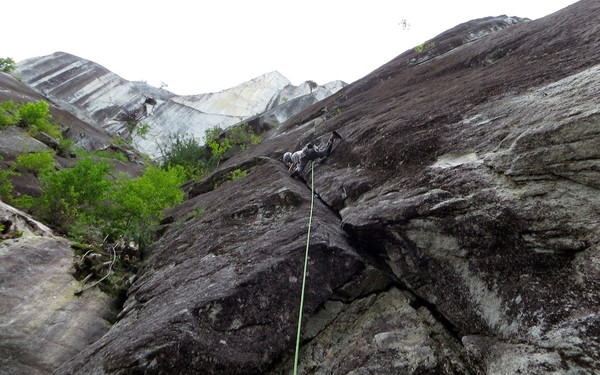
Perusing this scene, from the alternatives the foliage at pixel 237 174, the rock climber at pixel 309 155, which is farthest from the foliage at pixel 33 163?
the rock climber at pixel 309 155

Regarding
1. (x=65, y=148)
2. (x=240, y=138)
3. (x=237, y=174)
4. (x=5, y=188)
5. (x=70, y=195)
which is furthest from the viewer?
(x=240, y=138)

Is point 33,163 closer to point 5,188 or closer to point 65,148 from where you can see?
point 5,188

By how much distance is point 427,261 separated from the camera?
3873mm

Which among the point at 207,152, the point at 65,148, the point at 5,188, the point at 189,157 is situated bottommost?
the point at 207,152

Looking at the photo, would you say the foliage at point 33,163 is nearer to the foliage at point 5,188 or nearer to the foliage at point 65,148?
the foliage at point 5,188

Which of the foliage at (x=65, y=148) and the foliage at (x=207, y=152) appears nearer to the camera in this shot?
the foliage at (x=65, y=148)

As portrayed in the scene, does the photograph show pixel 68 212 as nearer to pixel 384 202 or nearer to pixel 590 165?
pixel 384 202

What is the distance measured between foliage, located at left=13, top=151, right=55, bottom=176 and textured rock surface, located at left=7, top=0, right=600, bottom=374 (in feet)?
18.1

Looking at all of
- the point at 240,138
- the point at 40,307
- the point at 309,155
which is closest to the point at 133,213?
the point at 40,307

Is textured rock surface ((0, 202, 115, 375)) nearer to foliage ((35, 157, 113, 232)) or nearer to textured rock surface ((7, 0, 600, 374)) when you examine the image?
textured rock surface ((7, 0, 600, 374))

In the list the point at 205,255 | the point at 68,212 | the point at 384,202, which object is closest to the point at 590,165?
the point at 384,202

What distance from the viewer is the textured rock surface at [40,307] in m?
4.32

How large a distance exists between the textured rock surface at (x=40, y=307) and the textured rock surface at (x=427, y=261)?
1.48 feet

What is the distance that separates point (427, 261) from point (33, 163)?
9839 millimetres
